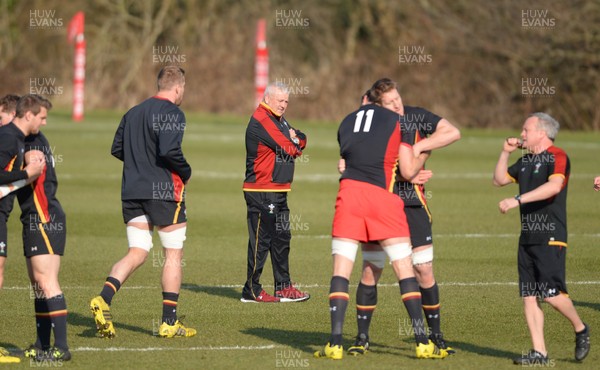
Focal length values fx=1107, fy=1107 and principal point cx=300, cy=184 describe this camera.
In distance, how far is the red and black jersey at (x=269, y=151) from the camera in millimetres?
11781

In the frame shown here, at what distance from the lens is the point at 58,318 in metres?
8.42

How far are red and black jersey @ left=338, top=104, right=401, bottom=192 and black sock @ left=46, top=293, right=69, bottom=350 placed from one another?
243 centimetres

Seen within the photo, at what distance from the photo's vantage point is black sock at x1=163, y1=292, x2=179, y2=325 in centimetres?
960

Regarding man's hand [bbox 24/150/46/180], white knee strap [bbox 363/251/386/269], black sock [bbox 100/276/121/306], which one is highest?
man's hand [bbox 24/150/46/180]

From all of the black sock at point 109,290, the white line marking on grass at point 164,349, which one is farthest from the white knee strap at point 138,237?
the white line marking on grass at point 164,349

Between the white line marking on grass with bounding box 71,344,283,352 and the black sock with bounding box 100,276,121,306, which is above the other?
the black sock with bounding box 100,276,121,306

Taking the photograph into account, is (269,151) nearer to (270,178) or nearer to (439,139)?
(270,178)

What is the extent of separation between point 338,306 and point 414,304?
58 cm

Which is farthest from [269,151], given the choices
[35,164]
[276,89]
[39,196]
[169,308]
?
[35,164]

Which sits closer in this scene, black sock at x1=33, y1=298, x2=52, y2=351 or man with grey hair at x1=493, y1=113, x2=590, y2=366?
man with grey hair at x1=493, y1=113, x2=590, y2=366

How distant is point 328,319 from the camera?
1042 centimetres

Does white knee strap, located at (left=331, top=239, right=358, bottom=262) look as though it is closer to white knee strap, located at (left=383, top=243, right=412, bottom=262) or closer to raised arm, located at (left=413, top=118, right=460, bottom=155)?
white knee strap, located at (left=383, top=243, right=412, bottom=262)

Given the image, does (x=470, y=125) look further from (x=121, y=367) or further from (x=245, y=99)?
(x=121, y=367)

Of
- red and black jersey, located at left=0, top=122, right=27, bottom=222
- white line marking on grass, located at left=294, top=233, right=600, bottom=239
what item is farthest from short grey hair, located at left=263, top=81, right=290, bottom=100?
white line marking on grass, located at left=294, top=233, right=600, bottom=239
